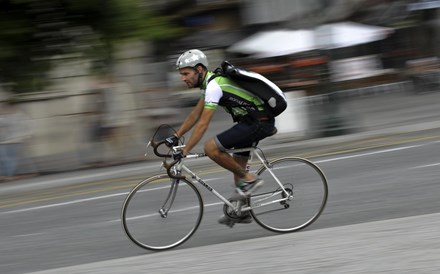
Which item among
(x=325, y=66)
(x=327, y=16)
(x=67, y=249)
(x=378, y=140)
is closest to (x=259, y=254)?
(x=67, y=249)

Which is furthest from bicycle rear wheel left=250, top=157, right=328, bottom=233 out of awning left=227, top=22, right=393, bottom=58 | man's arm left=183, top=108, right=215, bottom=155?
awning left=227, top=22, right=393, bottom=58

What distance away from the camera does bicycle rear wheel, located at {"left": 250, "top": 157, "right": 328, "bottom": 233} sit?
742 centimetres

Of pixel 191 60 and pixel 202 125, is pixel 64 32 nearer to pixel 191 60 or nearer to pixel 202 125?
pixel 191 60

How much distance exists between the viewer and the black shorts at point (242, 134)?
7.04 meters

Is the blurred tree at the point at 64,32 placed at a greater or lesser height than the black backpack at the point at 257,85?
lesser

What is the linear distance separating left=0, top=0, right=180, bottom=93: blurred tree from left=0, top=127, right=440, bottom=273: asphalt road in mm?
2197

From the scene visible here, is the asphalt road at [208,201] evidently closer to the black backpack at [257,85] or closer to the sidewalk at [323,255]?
the sidewalk at [323,255]

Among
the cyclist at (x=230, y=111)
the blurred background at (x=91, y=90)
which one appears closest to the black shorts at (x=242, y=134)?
the cyclist at (x=230, y=111)

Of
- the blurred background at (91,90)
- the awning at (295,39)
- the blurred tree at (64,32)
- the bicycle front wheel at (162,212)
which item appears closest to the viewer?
the bicycle front wheel at (162,212)

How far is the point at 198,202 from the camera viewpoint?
7285 millimetres

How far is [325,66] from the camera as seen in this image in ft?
54.4

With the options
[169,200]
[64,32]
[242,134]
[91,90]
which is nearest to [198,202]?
[169,200]

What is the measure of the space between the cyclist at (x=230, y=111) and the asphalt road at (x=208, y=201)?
72 cm

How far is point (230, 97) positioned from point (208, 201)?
1.99m
